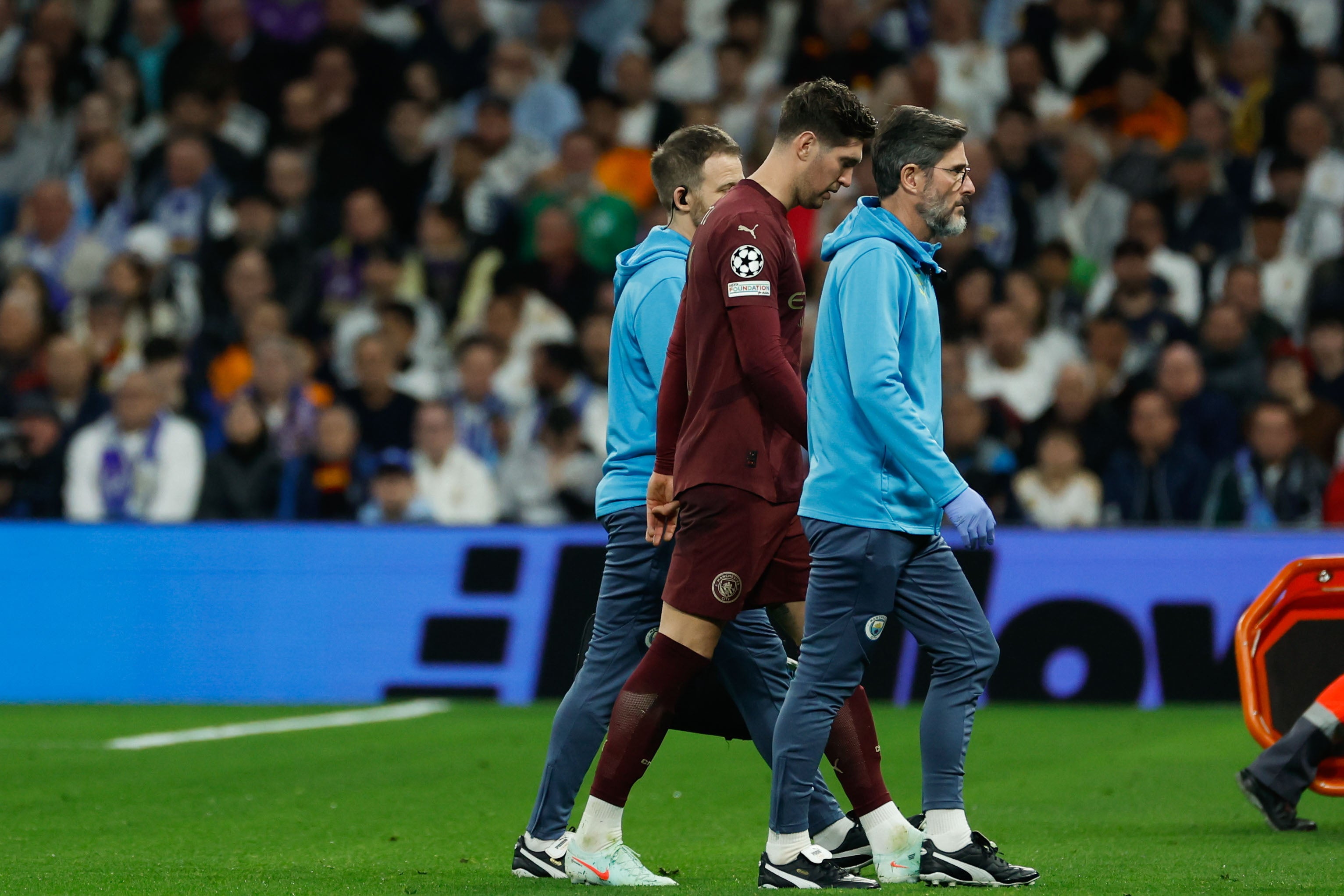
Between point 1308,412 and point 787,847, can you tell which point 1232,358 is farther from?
point 787,847


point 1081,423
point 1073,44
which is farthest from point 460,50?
point 1081,423

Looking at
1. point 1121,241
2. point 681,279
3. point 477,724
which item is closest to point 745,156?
point 1121,241

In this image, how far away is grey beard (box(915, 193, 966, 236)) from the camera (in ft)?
17.9

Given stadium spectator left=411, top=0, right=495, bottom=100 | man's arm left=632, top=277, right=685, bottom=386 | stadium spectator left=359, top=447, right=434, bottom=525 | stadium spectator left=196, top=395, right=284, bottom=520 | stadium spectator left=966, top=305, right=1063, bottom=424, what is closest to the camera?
man's arm left=632, top=277, right=685, bottom=386

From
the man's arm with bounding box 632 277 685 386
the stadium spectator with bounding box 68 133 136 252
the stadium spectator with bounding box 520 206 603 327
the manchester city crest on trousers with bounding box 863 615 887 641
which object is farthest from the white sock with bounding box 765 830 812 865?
the stadium spectator with bounding box 68 133 136 252

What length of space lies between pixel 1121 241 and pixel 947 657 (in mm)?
9533

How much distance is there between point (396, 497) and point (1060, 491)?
4.42 m

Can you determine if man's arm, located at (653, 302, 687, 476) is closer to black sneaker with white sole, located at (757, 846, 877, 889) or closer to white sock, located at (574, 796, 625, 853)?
white sock, located at (574, 796, 625, 853)

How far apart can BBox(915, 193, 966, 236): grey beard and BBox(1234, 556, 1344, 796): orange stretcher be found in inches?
95.8

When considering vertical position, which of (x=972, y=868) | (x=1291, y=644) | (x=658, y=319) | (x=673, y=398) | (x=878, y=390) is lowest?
(x=972, y=868)

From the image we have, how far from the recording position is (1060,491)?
12523 mm

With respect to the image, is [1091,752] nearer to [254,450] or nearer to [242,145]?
[254,450]

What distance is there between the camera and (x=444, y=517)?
1305 cm

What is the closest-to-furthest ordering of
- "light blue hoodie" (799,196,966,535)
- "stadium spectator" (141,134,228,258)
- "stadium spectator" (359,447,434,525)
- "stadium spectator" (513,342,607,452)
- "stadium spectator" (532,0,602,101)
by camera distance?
"light blue hoodie" (799,196,966,535), "stadium spectator" (359,447,434,525), "stadium spectator" (513,342,607,452), "stadium spectator" (141,134,228,258), "stadium spectator" (532,0,602,101)
